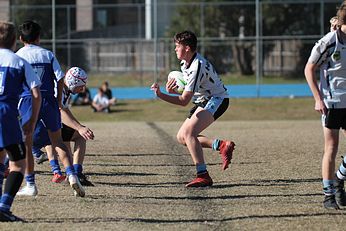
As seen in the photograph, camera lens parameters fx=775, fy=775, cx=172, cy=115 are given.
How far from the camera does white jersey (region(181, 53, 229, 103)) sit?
901cm

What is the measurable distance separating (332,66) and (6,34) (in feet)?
10.2

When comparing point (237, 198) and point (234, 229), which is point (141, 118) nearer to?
point (237, 198)

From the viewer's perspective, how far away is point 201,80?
913 centimetres

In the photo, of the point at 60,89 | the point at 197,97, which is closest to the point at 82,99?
the point at 197,97

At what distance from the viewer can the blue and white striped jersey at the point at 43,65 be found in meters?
8.54

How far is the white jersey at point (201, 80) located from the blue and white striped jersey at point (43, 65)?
4.89 ft

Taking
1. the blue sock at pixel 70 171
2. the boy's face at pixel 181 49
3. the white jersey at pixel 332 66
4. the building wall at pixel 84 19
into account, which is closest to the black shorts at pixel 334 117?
the white jersey at pixel 332 66

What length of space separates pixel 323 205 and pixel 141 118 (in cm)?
1767

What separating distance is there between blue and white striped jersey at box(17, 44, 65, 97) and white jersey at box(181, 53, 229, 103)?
4.89 feet

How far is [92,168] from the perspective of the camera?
11102mm

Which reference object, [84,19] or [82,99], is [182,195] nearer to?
[82,99]

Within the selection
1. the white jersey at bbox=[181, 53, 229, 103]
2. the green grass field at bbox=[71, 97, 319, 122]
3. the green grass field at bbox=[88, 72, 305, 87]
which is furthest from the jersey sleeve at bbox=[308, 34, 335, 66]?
the green grass field at bbox=[88, 72, 305, 87]

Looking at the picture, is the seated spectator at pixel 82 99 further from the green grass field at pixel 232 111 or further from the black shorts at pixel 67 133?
the black shorts at pixel 67 133

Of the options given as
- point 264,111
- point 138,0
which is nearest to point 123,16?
point 138,0
